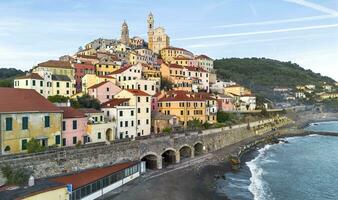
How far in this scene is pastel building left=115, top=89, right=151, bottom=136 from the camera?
51156mm

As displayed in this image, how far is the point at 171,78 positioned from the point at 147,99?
3250 cm

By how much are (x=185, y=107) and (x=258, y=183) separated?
2513 centimetres

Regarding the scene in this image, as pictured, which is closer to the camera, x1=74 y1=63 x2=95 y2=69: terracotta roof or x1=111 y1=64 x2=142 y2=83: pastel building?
x1=111 y1=64 x2=142 y2=83: pastel building

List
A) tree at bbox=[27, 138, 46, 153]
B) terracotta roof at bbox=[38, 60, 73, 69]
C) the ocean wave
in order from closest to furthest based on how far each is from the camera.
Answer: tree at bbox=[27, 138, 46, 153] → the ocean wave → terracotta roof at bbox=[38, 60, 73, 69]

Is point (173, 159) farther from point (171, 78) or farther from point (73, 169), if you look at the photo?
point (171, 78)

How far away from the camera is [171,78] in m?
84.9

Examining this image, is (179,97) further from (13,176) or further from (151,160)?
(13,176)

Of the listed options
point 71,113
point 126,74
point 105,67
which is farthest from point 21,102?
point 105,67

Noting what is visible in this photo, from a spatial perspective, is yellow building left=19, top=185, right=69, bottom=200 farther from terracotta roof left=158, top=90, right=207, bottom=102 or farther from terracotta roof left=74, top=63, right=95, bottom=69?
terracotta roof left=74, top=63, right=95, bottom=69

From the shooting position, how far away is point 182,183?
125ft

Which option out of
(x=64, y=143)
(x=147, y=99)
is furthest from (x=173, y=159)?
(x=64, y=143)

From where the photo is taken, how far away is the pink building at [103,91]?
58.8 meters

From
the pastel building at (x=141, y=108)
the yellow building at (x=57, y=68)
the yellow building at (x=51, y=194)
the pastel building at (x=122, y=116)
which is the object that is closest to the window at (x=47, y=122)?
the yellow building at (x=51, y=194)

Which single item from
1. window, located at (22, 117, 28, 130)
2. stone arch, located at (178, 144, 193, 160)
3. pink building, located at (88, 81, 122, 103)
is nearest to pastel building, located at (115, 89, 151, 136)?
stone arch, located at (178, 144, 193, 160)
